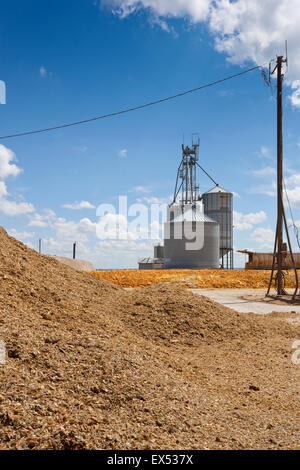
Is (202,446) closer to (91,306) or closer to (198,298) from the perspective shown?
(91,306)

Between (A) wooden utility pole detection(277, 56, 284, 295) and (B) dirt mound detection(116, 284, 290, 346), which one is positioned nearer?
(B) dirt mound detection(116, 284, 290, 346)

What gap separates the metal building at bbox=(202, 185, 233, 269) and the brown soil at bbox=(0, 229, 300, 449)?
28.3 metres

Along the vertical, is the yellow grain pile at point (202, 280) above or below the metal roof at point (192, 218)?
below

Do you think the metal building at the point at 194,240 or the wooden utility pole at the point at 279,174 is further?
→ the metal building at the point at 194,240

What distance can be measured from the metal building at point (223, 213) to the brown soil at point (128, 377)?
2825 cm

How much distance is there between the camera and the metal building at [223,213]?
34.1 m

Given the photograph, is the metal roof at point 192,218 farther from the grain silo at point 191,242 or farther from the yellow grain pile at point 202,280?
the yellow grain pile at point 202,280

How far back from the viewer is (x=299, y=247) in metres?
13.2

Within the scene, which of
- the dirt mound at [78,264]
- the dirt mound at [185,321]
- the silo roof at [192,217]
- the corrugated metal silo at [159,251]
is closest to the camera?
the dirt mound at [185,321]

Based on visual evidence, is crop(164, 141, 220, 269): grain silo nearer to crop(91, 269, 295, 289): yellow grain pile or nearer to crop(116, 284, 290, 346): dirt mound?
crop(91, 269, 295, 289): yellow grain pile

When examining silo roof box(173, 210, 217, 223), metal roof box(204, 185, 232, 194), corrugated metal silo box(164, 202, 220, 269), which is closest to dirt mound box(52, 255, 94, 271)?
corrugated metal silo box(164, 202, 220, 269)

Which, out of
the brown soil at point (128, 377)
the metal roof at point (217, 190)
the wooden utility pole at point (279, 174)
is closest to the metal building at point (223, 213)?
the metal roof at point (217, 190)

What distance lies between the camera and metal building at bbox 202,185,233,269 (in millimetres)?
34062
